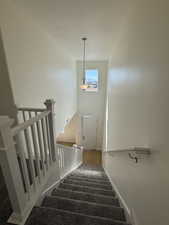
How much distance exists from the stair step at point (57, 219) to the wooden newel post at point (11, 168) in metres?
0.18

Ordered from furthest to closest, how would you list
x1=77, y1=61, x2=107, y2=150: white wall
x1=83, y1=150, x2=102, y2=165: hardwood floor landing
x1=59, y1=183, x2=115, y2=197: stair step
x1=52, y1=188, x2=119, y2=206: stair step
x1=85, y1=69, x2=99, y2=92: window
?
x1=83, y1=150, x2=102, y2=165: hardwood floor landing → x1=85, y1=69, x2=99, y2=92: window → x1=77, y1=61, x2=107, y2=150: white wall → x1=59, y1=183, x2=115, y2=197: stair step → x1=52, y1=188, x2=119, y2=206: stair step

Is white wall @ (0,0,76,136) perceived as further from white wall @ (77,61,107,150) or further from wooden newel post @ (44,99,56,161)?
white wall @ (77,61,107,150)

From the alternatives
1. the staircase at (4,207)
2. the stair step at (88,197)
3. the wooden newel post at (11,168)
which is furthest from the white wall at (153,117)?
the staircase at (4,207)

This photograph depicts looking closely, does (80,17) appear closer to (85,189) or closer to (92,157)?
(85,189)

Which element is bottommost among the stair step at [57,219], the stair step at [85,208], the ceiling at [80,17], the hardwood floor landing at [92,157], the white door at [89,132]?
the hardwood floor landing at [92,157]

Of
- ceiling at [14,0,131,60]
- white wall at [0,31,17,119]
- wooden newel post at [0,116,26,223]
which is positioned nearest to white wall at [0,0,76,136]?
white wall at [0,31,17,119]

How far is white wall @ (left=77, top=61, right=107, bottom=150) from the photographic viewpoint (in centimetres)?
586

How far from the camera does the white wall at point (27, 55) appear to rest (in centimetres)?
172

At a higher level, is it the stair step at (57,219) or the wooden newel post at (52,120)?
the wooden newel post at (52,120)

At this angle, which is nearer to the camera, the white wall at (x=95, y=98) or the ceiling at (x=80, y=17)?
the ceiling at (x=80, y=17)

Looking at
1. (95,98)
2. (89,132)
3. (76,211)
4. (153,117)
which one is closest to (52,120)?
(76,211)

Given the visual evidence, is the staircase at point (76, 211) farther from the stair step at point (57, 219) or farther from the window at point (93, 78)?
the window at point (93, 78)

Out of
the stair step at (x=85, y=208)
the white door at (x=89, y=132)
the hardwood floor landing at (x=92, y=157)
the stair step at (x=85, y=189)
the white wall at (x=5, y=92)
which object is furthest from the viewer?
the white door at (x=89, y=132)

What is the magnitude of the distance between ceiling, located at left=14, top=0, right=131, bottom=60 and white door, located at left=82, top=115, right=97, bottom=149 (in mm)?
4079
